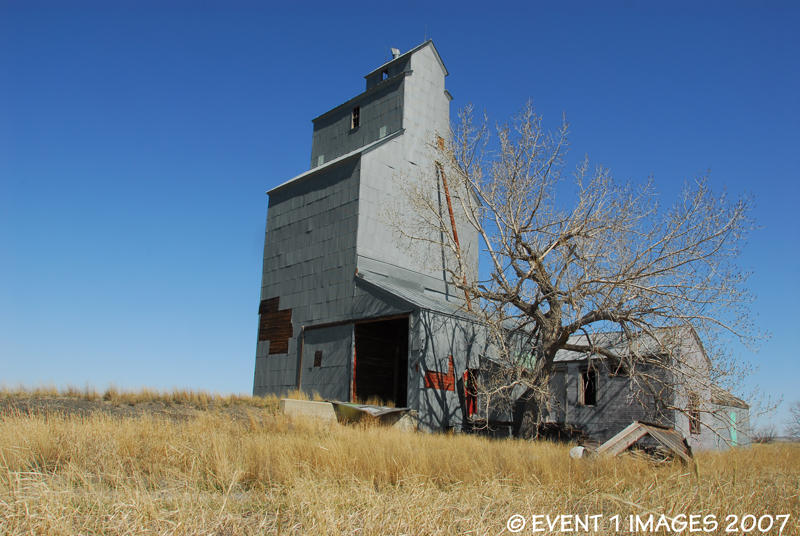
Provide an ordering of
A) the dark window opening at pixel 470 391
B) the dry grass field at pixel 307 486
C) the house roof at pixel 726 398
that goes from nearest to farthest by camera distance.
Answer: the dry grass field at pixel 307 486, the house roof at pixel 726 398, the dark window opening at pixel 470 391

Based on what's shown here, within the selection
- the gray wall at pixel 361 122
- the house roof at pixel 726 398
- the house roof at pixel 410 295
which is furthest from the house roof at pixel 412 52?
the house roof at pixel 726 398

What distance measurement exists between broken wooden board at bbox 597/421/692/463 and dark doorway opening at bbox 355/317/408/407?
11.1 metres

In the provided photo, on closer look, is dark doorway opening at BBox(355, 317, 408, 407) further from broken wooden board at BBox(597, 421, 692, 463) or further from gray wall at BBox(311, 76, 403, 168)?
broken wooden board at BBox(597, 421, 692, 463)

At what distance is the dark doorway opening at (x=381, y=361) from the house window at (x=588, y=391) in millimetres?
7142

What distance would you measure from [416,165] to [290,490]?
19087 millimetres

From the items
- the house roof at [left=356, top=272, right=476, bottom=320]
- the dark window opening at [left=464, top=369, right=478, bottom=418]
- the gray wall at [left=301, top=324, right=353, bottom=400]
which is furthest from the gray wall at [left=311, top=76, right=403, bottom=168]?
the dark window opening at [left=464, top=369, right=478, bottom=418]

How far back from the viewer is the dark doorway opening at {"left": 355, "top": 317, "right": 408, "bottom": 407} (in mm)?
21703

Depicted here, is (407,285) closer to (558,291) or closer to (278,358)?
(278,358)

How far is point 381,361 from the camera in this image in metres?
22.9

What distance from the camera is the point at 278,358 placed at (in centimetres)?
2258

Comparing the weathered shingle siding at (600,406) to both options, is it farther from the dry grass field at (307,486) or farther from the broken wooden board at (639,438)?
the dry grass field at (307,486)

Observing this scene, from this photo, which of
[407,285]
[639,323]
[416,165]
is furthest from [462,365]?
[416,165]

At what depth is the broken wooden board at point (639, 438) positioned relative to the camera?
10.4 m

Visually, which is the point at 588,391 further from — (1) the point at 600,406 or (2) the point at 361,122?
(2) the point at 361,122
